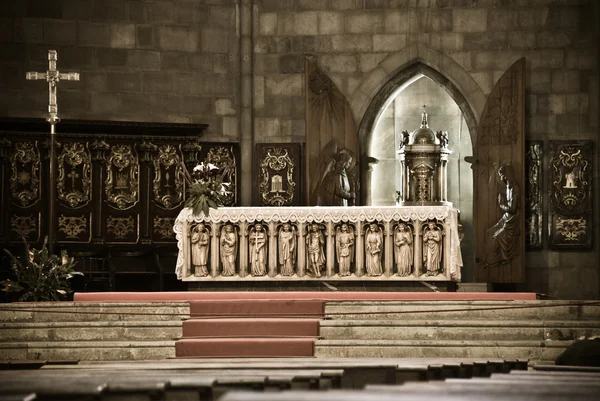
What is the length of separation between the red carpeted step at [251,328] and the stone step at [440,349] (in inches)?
12.1

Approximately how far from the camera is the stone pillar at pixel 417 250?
39.2 ft

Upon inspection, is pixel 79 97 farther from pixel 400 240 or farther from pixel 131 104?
pixel 400 240

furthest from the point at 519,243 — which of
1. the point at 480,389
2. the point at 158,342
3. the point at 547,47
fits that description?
the point at 480,389

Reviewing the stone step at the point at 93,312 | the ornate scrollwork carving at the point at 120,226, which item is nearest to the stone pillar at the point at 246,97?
the ornate scrollwork carving at the point at 120,226

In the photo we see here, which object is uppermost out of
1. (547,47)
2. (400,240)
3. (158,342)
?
(547,47)

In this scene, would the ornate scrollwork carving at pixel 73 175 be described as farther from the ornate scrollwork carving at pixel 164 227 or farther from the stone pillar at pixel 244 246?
the stone pillar at pixel 244 246

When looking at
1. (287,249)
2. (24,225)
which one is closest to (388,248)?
(287,249)

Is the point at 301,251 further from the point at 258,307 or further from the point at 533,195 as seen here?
the point at 533,195

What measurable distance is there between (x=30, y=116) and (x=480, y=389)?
10.7 meters

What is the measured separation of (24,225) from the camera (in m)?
14.2

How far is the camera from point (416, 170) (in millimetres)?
15008

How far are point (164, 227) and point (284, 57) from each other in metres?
2.85

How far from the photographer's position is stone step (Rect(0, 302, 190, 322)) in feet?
33.5

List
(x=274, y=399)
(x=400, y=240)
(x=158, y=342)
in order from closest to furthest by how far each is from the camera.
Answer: (x=274, y=399) < (x=158, y=342) < (x=400, y=240)
